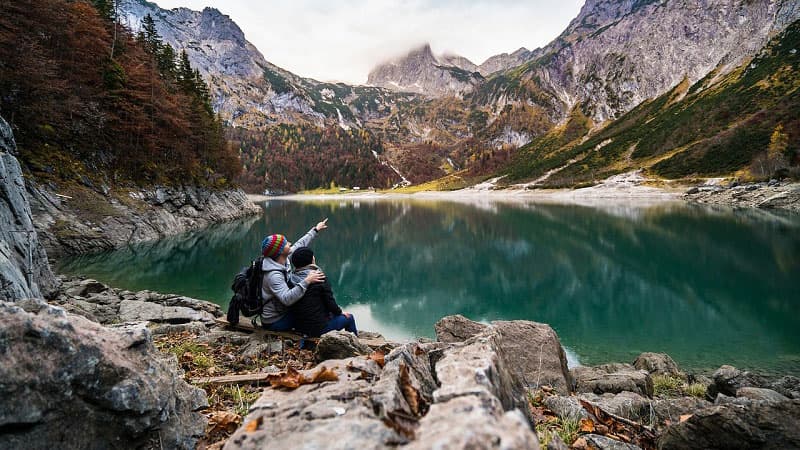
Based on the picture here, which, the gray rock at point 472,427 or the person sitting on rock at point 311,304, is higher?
the gray rock at point 472,427

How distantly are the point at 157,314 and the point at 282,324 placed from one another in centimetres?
643

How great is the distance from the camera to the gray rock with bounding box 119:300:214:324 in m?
10.5

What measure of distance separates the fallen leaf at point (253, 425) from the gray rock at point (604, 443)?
3.62 m

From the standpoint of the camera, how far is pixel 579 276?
77.4 feet

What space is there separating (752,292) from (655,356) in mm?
13410

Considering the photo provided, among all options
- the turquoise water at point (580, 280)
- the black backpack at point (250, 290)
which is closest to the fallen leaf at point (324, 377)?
the black backpack at point (250, 290)

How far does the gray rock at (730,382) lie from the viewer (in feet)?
25.1

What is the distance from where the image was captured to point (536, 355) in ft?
27.4

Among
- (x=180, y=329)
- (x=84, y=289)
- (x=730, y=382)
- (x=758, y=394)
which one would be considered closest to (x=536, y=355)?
(x=758, y=394)

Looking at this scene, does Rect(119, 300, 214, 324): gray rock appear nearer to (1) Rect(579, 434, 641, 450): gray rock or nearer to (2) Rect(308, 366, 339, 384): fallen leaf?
(2) Rect(308, 366, 339, 384): fallen leaf

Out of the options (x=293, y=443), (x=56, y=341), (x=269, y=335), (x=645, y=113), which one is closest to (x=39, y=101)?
(x=269, y=335)

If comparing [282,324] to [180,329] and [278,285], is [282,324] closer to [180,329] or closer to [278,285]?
[278,285]

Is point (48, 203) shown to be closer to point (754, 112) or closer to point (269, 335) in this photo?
point (269, 335)

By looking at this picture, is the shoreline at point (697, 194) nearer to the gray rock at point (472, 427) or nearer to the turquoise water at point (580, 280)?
the turquoise water at point (580, 280)
